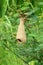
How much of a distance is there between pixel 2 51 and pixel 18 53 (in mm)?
490

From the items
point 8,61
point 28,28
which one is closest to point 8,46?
point 28,28

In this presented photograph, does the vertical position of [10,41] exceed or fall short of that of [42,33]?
it falls short

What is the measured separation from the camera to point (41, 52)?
109cm

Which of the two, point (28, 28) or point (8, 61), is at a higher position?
point (28, 28)

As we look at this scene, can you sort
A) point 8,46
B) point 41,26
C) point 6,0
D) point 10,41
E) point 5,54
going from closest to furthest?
1. point 41,26
2. point 10,41
3. point 8,46
4. point 5,54
5. point 6,0

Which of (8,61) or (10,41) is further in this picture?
(8,61)

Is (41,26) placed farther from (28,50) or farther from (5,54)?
(5,54)

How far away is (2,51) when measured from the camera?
1.66 metres

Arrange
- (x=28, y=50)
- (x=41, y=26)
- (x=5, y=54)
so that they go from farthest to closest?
(x=5, y=54)
(x=28, y=50)
(x=41, y=26)

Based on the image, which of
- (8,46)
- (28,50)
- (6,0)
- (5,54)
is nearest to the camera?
(28,50)

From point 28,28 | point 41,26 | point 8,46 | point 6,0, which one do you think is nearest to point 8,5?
point 6,0

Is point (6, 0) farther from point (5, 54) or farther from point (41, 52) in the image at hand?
point (41, 52)

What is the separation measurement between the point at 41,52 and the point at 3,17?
0.72 m

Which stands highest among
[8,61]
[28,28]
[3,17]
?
[28,28]
